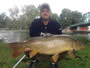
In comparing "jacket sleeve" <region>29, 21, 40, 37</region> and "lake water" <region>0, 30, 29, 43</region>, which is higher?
"jacket sleeve" <region>29, 21, 40, 37</region>

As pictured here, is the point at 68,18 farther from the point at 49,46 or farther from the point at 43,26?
the point at 49,46

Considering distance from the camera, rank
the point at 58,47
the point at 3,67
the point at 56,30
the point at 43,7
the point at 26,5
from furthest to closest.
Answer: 1. the point at 26,5
2. the point at 3,67
3. the point at 56,30
4. the point at 43,7
5. the point at 58,47

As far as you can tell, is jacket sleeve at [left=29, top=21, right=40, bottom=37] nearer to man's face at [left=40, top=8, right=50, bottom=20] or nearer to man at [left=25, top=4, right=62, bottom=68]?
→ man at [left=25, top=4, right=62, bottom=68]

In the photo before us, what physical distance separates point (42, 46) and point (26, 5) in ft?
13.8

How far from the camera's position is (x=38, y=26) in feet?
5.53

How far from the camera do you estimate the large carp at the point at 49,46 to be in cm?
121

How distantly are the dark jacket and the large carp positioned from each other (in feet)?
1.34

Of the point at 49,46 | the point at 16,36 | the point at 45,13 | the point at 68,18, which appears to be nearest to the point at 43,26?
the point at 45,13

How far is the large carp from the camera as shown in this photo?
1.21 meters

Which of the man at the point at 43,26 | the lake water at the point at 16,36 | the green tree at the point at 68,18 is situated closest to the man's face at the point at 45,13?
the man at the point at 43,26

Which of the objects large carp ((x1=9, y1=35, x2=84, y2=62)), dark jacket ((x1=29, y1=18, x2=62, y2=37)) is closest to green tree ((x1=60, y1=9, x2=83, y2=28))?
dark jacket ((x1=29, y1=18, x2=62, y2=37))

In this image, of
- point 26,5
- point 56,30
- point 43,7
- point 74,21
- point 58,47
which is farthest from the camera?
point 74,21

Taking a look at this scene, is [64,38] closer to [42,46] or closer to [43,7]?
[42,46]

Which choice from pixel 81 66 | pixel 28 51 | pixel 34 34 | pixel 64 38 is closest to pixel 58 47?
pixel 64 38
